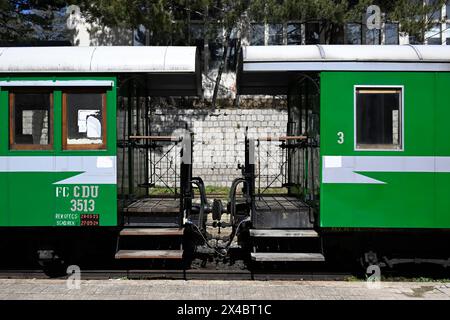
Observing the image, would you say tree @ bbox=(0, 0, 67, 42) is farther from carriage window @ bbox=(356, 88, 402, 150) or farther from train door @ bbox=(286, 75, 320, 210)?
carriage window @ bbox=(356, 88, 402, 150)

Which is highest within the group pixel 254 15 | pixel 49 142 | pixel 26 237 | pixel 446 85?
pixel 254 15

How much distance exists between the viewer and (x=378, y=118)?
746 cm

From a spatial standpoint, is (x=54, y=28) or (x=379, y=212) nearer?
(x=379, y=212)

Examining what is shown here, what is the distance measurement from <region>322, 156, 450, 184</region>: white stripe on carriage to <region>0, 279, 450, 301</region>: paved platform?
4.78 ft

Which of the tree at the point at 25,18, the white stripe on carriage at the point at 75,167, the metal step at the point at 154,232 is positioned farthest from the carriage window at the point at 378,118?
the tree at the point at 25,18

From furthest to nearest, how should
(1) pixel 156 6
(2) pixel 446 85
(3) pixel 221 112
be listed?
(3) pixel 221 112 < (1) pixel 156 6 < (2) pixel 446 85

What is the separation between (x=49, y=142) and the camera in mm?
7574

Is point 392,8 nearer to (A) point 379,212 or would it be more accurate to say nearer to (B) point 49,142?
(A) point 379,212

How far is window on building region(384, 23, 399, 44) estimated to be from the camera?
16462 mm

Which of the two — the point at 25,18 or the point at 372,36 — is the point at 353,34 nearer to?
the point at 372,36

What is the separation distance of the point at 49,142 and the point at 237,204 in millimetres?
3002

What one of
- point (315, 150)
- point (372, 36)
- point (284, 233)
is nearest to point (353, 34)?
point (372, 36)

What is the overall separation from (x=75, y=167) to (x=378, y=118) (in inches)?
165

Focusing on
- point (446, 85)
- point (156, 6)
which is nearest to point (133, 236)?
point (446, 85)
